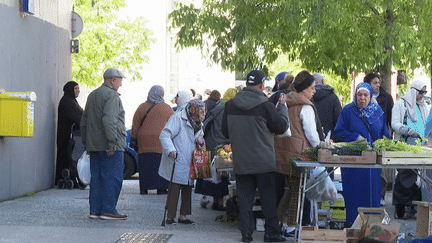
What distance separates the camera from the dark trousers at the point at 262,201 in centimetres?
1105

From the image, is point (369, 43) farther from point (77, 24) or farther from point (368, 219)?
point (368, 219)

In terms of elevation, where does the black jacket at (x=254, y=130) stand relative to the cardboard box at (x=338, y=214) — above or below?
above

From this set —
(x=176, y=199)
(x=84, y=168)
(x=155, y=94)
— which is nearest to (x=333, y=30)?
(x=155, y=94)

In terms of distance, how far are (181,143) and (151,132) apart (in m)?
4.41

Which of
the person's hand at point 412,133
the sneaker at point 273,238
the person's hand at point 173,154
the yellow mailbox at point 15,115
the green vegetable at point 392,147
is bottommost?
the sneaker at point 273,238

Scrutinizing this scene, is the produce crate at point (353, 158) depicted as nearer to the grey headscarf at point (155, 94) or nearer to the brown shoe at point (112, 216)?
the brown shoe at point (112, 216)

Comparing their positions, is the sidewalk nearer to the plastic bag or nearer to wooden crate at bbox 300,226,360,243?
the plastic bag

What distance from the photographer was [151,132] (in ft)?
55.6

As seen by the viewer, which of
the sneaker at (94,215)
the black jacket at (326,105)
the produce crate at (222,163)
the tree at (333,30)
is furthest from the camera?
the tree at (333,30)

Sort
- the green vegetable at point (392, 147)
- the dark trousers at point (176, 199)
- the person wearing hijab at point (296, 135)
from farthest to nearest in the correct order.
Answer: the dark trousers at point (176, 199), the person wearing hijab at point (296, 135), the green vegetable at point (392, 147)

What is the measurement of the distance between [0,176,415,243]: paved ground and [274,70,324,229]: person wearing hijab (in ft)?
2.36

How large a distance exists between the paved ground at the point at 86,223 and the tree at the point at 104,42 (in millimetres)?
21536

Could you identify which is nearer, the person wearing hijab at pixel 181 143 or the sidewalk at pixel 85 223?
the sidewalk at pixel 85 223

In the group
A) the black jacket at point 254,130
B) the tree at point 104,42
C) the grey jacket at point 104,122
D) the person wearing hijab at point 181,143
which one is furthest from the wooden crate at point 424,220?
the tree at point 104,42
